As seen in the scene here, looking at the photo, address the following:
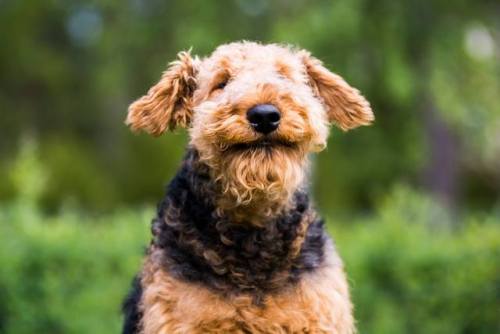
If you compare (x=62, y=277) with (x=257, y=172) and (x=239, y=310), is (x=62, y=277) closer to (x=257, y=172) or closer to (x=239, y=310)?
(x=239, y=310)

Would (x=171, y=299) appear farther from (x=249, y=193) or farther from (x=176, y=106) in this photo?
(x=176, y=106)

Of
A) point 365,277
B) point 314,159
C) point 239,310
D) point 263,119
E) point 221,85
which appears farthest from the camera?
point 314,159

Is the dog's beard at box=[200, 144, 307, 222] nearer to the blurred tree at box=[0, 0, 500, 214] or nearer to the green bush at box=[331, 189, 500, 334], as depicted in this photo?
the green bush at box=[331, 189, 500, 334]

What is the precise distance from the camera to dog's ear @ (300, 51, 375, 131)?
13.2ft

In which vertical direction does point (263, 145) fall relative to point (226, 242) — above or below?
above

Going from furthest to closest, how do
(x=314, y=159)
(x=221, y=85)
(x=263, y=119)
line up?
(x=314, y=159) < (x=221, y=85) < (x=263, y=119)

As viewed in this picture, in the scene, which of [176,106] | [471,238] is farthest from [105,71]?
[176,106]

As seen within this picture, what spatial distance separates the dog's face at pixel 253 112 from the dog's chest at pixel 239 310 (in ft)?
1.25

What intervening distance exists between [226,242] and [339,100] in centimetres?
83

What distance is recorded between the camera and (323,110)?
3.90m

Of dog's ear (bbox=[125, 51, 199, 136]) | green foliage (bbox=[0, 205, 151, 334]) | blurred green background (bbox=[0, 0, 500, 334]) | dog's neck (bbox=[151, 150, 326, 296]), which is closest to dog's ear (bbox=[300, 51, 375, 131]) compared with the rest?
dog's neck (bbox=[151, 150, 326, 296])

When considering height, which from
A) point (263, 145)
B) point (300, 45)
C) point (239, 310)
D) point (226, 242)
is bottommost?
point (239, 310)

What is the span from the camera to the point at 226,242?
376cm

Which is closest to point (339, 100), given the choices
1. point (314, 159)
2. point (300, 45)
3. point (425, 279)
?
point (425, 279)
